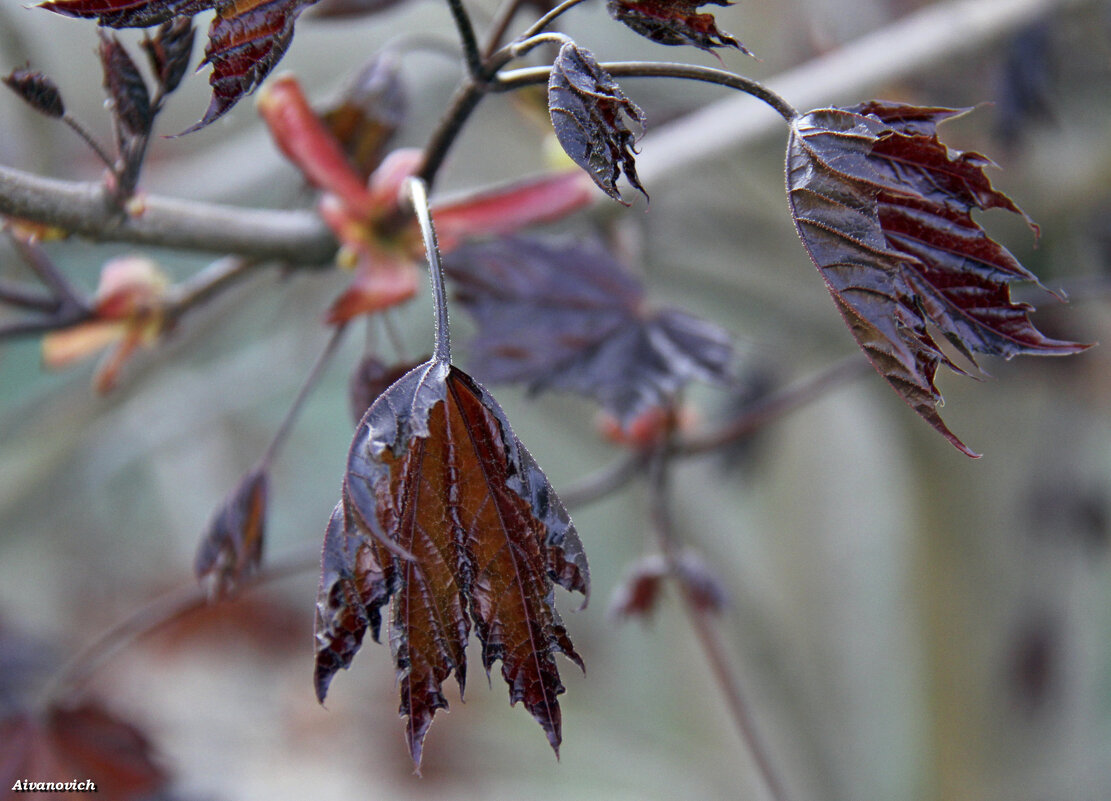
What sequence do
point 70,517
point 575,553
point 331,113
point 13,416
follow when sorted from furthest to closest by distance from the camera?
point 70,517 < point 13,416 < point 331,113 < point 575,553

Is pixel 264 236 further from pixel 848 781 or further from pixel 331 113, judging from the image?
pixel 848 781

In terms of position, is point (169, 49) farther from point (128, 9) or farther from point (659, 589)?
point (659, 589)

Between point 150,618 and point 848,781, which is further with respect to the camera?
point 848,781

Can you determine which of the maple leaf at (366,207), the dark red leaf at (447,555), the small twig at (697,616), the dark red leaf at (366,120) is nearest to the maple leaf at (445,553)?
the dark red leaf at (447,555)

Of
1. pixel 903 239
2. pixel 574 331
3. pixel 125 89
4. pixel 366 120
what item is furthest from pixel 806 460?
pixel 125 89

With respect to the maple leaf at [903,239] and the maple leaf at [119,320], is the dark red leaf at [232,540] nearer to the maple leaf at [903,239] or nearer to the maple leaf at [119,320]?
the maple leaf at [119,320]

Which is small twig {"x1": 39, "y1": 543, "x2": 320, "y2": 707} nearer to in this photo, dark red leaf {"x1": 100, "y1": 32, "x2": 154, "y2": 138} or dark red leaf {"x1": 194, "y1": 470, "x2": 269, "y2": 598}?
dark red leaf {"x1": 194, "y1": 470, "x2": 269, "y2": 598}

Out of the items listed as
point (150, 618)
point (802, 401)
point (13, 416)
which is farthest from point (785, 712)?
point (13, 416)

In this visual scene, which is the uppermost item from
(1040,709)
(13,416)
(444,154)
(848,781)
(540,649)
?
(444,154)
